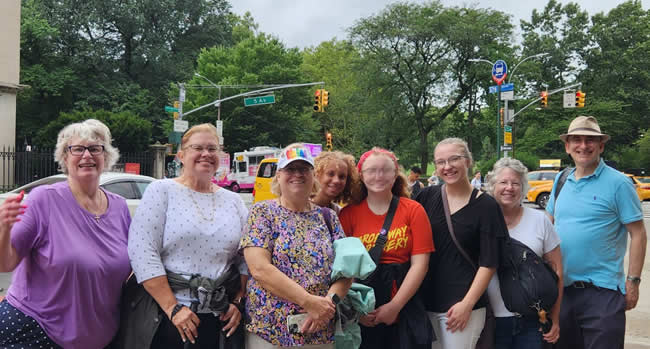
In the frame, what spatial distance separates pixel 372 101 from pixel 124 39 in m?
21.8

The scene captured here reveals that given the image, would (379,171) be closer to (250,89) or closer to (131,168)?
(131,168)

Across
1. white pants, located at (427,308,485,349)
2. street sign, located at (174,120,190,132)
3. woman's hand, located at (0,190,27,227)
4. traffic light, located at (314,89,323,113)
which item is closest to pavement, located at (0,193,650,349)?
white pants, located at (427,308,485,349)

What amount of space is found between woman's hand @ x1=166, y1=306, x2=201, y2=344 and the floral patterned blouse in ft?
0.94

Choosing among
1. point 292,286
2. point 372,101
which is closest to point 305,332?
point 292,286

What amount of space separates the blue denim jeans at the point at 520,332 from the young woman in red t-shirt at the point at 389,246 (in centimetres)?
71

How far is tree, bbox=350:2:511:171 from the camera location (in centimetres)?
3925

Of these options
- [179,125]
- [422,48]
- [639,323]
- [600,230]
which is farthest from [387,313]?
[422,48]

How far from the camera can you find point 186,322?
2607mm

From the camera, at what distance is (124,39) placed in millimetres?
42750

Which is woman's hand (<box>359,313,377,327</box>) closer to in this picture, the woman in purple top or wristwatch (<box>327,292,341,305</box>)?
wristwatch (<box>327,292,341,305</box>)

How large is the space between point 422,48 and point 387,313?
39834 millimetres

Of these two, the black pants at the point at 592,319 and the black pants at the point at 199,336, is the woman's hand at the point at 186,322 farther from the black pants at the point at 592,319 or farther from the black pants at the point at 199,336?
the black pants at the point at 592,319

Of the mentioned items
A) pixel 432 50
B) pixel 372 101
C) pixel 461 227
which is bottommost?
pixel 461 227

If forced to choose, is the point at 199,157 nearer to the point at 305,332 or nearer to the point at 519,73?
the point at 305,332
